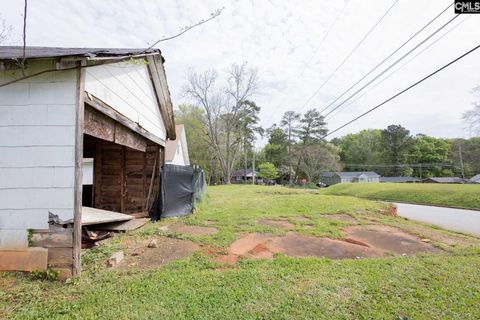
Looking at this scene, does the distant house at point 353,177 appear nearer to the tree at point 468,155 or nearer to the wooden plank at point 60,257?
the tree at point 468,155

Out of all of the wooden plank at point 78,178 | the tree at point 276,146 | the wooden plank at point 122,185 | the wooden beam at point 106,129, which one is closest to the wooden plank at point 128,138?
the wooden beam at point 106,129

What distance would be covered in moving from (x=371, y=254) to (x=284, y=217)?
3.34m

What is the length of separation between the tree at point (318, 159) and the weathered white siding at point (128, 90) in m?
34.9

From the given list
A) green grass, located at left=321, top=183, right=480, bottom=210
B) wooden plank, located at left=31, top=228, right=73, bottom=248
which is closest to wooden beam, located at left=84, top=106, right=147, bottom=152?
wooden plank, located at left=31, top=228, right=73, bottom=248

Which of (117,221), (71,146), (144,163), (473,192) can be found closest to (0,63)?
(71,146)

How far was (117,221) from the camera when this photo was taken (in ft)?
18.7

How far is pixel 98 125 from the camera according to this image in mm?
3971

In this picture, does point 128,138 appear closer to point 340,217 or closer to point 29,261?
point 29,261

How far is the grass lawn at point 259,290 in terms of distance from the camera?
2336mm

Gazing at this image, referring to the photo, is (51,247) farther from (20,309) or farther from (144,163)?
(144,163)

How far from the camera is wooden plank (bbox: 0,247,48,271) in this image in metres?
3.03

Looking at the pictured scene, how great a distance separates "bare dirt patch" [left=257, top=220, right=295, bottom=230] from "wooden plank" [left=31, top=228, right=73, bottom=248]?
14.5 feet

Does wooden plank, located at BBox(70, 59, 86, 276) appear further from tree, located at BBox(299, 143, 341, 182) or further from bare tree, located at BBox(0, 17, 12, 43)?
tree, located at BBox(299, 143, 341, 182)

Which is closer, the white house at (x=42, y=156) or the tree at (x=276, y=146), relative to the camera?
the white house at (x=42, y=156)
